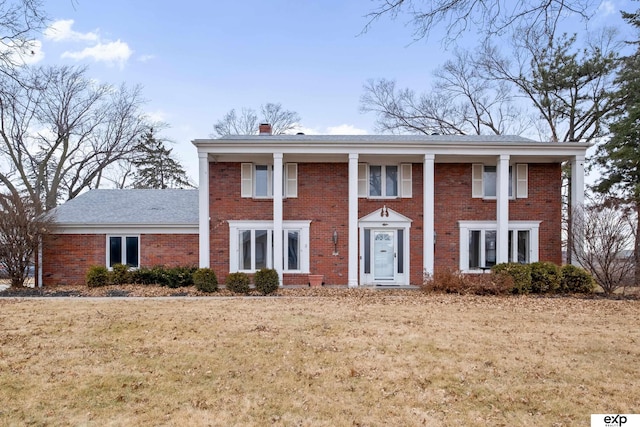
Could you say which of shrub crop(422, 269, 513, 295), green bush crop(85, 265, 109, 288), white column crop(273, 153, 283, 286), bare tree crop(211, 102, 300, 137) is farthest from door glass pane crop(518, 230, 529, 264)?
bare tree crop(211, 102, 300, 137)

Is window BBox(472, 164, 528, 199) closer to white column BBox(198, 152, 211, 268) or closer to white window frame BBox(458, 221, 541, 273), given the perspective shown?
white window frame BBox(458, 221, 541, 273)

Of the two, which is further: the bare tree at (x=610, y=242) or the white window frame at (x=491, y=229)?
the white window frame at (x=491, y=229)

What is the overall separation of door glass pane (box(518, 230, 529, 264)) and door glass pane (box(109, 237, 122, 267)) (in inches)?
620

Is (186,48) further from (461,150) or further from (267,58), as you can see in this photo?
(461,150)

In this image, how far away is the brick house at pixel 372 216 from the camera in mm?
14781

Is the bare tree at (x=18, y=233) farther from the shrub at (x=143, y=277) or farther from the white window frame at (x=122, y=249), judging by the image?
the shrub at (x=143, y=277)

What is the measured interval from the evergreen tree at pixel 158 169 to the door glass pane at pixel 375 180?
1086 inches

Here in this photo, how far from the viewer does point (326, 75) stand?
61.3 ft

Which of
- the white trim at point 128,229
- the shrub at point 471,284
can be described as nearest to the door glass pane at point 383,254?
the shrub at point 471,284

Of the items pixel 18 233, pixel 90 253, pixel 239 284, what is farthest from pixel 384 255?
pixel 18 233

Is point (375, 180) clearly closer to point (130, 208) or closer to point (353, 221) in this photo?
point (353, 221)

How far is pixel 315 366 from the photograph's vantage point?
17.7 feet

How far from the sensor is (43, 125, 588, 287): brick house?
48.5ft

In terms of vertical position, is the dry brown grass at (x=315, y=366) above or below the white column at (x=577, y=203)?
below
